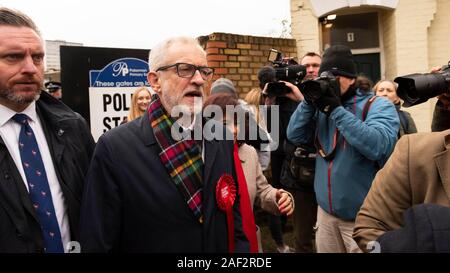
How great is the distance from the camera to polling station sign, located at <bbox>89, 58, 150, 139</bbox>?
3.63 m

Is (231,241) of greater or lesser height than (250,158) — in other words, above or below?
below

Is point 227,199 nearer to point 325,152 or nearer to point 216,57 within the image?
point 325,152

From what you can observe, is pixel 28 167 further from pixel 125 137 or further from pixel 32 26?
pixel 32 26

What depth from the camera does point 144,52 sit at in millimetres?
3955

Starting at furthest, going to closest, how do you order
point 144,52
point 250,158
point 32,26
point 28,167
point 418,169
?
point 144,52 → point 250,158 → point 32,26 → point 28,167 → point 418,169

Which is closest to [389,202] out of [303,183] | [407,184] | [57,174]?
[407,184]

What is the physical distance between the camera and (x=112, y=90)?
12.3ft

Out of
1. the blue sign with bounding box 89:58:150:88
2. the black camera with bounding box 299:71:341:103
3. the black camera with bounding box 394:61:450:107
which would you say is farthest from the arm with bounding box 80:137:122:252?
the blue sign with bounding box 89:58:150:88

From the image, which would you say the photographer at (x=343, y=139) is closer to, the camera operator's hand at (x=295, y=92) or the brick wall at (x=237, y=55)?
the camera operator's hand at (x=295, y=92)

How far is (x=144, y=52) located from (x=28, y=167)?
2.47 meters

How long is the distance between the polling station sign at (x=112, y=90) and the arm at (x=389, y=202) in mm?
2629

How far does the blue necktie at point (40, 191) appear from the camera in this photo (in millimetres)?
1626

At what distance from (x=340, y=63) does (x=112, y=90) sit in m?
1.98
